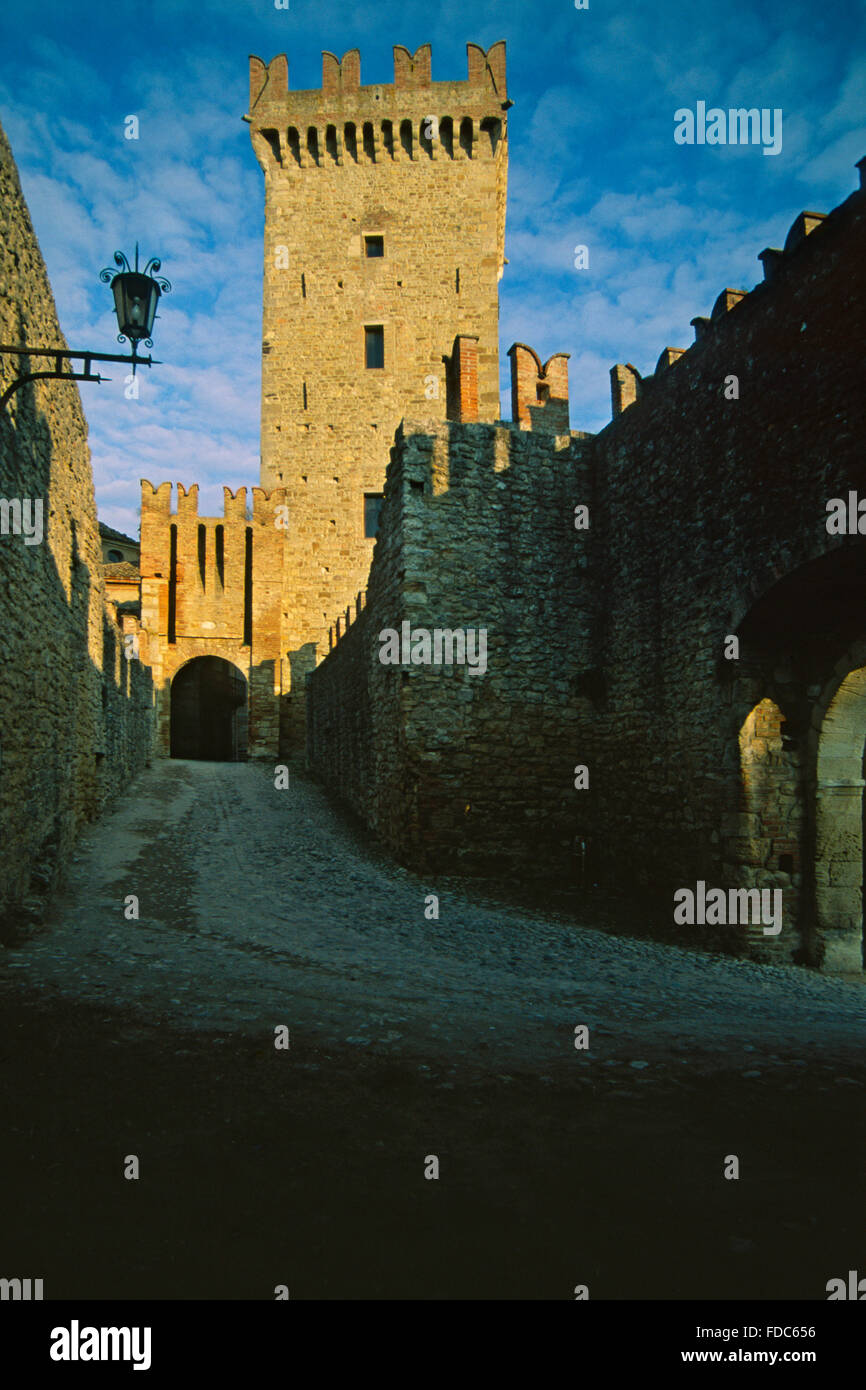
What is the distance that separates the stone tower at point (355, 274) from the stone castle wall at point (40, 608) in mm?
12947

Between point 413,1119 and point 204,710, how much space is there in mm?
26790

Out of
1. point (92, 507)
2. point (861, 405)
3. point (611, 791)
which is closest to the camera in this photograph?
point (861, 405)

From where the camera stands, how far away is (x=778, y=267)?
6.88 m

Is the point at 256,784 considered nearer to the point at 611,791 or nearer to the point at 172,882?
the point at 172,882

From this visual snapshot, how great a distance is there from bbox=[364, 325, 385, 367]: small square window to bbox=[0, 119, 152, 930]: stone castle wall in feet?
50.1

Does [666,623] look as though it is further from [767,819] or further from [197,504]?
[197,504]

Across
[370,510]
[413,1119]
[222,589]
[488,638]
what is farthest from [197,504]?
[413,1119]

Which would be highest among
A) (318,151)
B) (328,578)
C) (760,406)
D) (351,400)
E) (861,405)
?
(318,151)

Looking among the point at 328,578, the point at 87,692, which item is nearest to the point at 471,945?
the point at 87,692

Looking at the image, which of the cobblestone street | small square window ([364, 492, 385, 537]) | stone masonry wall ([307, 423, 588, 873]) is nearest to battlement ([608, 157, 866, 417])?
stone masonry wall ([307, 423, 588, 873])

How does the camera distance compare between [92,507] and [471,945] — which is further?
[92,507]

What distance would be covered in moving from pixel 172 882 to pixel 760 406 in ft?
24.3

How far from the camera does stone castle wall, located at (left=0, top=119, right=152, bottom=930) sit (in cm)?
580

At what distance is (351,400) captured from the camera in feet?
76.6
